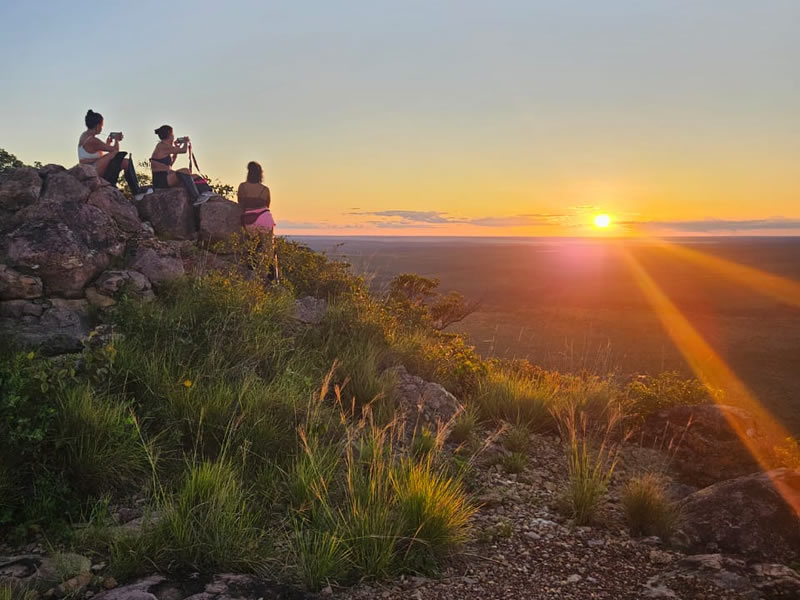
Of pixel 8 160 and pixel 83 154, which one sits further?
pixel 8 160

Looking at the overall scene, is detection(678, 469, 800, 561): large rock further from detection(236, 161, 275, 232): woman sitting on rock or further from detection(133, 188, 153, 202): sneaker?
detection(133, 188, 153, 202): sneaker

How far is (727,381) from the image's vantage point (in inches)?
1150

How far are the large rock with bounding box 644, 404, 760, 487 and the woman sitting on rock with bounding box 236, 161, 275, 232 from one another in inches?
279

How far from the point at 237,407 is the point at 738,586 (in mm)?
4018

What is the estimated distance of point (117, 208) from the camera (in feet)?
30.3

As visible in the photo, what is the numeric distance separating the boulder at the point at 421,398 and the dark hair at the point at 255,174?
4885 millimetres

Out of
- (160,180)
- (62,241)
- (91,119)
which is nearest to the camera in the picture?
(62,241)

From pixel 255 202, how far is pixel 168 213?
1494mm

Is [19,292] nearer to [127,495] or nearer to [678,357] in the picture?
[127,495]

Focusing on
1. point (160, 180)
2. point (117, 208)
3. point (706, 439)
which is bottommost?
point (706, 439)

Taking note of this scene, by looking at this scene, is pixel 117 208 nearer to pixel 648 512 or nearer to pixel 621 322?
pixel 648 512

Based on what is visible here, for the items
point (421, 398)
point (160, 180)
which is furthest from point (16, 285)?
point (421, 398)

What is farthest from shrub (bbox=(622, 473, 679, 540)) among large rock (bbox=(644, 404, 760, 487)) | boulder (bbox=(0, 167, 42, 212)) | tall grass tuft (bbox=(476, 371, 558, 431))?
boulder (bbox=(0, 167, 42, 212))

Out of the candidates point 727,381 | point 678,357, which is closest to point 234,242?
point 727,381
